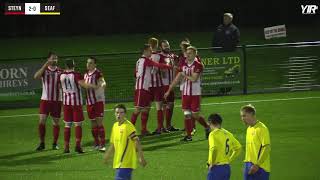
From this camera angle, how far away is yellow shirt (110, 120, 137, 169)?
1220 cm

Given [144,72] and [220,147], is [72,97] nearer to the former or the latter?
[144,72]

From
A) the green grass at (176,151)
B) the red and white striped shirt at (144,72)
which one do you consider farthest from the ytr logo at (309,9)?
the red and white striped shirt at (144,72)

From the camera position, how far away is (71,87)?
1733 centimetres

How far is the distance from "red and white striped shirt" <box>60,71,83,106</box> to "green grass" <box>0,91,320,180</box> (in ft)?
4.02

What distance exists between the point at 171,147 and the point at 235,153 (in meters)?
6.25

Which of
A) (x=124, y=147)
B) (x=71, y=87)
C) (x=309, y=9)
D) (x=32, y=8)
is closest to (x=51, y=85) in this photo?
(x=71, y=87)

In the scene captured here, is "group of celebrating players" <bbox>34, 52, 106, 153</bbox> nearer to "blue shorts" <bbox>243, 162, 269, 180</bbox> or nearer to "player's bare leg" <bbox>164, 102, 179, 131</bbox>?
"player's bare leg" <bbox>164, 102, 179, 131</bbox>

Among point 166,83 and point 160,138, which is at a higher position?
point 166,83

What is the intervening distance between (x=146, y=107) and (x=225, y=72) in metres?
6.63

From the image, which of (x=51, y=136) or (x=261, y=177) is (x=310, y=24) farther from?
(x=261, y=177)

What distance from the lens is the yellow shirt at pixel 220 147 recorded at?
1177 cm

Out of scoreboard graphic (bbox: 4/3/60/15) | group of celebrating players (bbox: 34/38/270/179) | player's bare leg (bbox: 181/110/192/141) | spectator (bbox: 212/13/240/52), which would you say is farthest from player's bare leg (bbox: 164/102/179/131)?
scoreboard graphic (bbox: 4/3/60/15)

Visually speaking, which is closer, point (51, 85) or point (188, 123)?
point (51, 85)

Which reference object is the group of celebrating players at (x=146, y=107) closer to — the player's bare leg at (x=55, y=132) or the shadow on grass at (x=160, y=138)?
the player's bare leg at (x=55, y=132)
